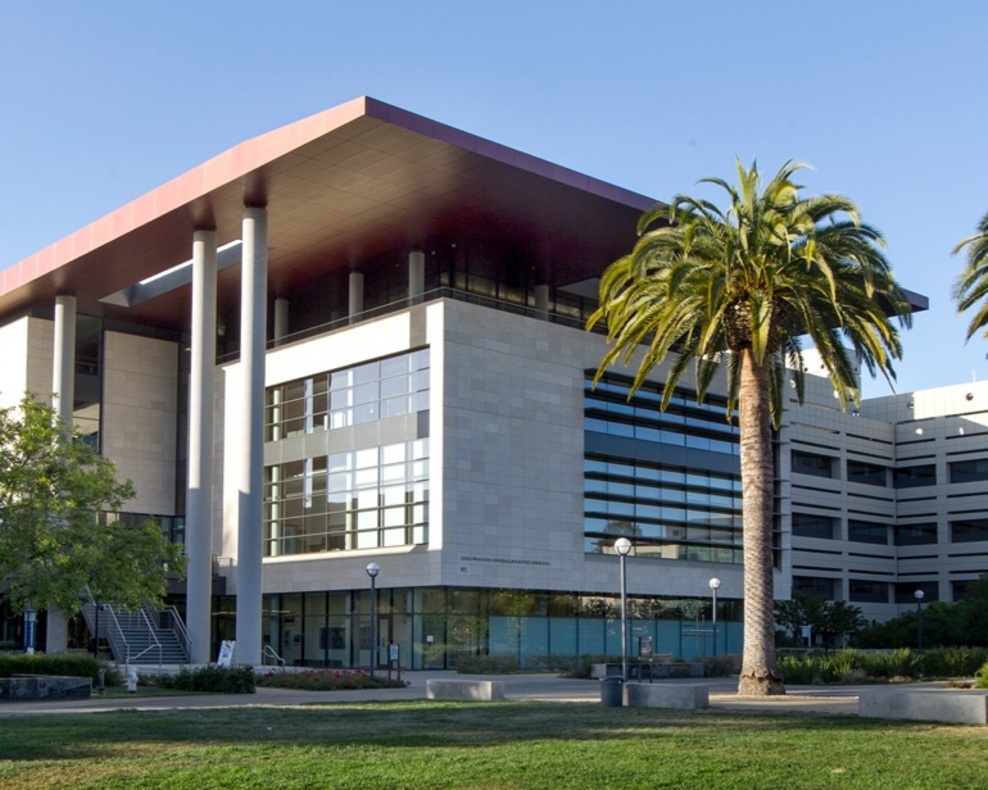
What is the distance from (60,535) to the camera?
33094 millimetres

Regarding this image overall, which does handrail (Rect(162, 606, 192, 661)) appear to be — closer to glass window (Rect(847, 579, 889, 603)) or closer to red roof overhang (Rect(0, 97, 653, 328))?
red roof overhang (Rect(0, 97, 653, 328))

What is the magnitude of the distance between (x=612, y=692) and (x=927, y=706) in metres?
5.75

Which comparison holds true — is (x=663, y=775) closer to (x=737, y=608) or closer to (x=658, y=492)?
(x=658, y=492)

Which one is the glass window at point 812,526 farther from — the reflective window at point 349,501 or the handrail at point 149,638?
the handrail at point 149,638

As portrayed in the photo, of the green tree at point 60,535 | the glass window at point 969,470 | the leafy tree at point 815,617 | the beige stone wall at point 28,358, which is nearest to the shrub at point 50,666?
the green tree at point 60,535

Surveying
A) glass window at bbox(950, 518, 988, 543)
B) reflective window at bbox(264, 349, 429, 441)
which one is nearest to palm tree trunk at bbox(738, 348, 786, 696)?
reflective window at bbox(264, 349, 429, 441)

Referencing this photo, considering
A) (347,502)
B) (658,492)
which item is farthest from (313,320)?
(658,492)

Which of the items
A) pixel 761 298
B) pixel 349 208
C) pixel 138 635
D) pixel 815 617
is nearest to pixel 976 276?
pixel 761 298

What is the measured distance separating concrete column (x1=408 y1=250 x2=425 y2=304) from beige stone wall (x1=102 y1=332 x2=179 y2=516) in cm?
1720

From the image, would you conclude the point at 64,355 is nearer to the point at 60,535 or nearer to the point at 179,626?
the point at 179,626

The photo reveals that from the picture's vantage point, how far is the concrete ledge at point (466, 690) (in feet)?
88.6

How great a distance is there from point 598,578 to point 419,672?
9.71m

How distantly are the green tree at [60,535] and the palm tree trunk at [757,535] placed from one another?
15785 mm

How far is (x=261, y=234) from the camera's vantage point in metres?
47.1
